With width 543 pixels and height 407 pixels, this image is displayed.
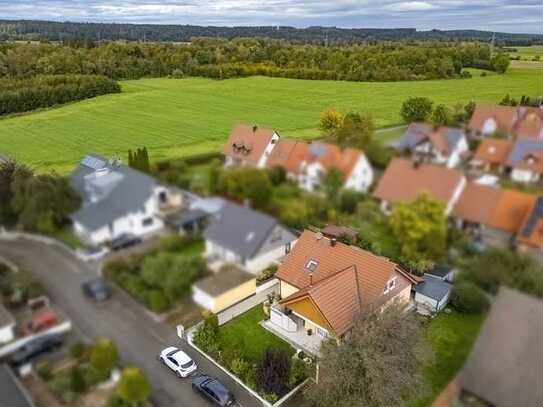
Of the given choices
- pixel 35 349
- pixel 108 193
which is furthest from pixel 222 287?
pixel 35 349

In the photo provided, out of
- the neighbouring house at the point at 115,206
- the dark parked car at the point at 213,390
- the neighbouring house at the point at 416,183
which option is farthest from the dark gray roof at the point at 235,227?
the dark parked car at the point at 213,390

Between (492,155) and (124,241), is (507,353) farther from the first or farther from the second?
(124,241)

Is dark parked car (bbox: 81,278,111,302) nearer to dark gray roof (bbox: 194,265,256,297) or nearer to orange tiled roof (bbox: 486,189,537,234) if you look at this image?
dark gray roof (bbox: 194,265,256,297)

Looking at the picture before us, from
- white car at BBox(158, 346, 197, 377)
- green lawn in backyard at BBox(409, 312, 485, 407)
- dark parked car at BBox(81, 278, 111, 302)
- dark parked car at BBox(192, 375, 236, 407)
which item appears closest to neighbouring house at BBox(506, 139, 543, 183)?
green lawn in backyard at BBox(409, 312, 485, 407)

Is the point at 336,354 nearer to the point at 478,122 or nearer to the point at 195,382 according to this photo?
the point at 195,382

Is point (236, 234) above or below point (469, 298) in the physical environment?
above

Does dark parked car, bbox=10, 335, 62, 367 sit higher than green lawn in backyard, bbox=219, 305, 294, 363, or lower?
higher

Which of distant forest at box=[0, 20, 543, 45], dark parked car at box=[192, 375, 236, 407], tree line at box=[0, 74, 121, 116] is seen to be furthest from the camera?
dark parked car at box=[192, 375, 236, 407]

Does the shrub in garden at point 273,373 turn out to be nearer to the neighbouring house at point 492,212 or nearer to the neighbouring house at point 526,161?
the neighbouring house at point 492,212
